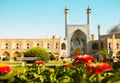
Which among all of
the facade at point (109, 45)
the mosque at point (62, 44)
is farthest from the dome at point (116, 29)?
the mosque at point (62, 44)

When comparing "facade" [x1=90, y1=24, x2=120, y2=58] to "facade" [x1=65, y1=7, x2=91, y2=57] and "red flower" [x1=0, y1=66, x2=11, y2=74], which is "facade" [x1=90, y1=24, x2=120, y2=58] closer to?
"facade" [x1=65, y1=7, x2=91, y2=57]

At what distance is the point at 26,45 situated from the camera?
210ft

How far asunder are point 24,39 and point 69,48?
9441 mm

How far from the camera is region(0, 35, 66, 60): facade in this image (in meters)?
63.6

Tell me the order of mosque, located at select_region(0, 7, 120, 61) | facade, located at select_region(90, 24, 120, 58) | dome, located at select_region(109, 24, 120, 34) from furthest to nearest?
dome, located at select_region(109, 24, 120, 34), mosque, located at select_region(0, 7, 120, 61), facade, located at select_region(90, 24, 120, 58)

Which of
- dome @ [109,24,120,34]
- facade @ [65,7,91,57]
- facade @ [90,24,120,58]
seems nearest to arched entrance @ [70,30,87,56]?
facade @ [65,7,91,57]

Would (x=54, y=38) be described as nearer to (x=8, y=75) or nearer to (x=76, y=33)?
(x=76, y=33)

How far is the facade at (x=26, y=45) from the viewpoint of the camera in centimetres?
6356

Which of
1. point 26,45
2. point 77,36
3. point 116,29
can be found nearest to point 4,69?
point 26,45

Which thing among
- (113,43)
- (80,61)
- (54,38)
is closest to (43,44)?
(54,38)

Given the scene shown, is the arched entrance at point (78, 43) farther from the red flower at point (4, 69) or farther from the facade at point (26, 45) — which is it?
the red flower at point (4, 69)

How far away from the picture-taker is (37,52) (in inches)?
1588

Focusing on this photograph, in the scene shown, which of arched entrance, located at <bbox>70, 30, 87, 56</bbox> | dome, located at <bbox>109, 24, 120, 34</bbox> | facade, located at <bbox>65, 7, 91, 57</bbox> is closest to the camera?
facade, located at <bbox>65, 7, 91, 57</bbox>

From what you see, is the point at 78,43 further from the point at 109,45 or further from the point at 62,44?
the point at 109,45
